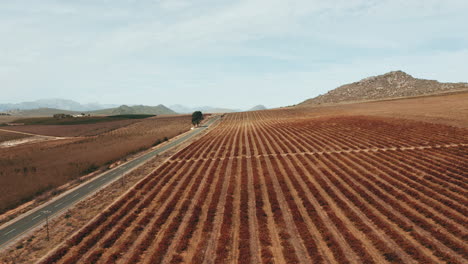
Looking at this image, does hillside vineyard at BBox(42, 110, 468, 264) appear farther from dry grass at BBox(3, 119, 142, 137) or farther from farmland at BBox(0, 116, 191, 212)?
dry grass at BBox(3, 119, 142, 137)

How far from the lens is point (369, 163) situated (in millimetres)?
34594

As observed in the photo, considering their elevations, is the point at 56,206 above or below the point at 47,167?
below

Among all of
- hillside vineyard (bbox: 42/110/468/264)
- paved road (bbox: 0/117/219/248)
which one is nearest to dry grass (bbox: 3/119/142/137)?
paved road (bbox: 0/117/219/248)

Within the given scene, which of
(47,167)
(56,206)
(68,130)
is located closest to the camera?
(56,206)

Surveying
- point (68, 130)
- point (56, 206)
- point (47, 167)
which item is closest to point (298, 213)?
point (56, 206)

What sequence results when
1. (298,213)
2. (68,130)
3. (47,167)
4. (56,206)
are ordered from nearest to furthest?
(298,213) < (56,206) < (47,167) < (68,130)

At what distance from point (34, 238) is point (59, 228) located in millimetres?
1970

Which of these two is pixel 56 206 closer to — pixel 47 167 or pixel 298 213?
pixel 47 167

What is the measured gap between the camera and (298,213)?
74.4 feet

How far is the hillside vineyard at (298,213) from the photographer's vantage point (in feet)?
56.2

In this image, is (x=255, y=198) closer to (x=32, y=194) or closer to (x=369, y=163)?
(x=369, y=163)

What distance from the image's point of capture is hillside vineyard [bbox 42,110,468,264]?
17.1m

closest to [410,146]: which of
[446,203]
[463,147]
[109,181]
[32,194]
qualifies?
[463,147]

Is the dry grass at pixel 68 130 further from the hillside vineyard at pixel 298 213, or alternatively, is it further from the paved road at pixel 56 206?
the hillside vineyard at pixel 298 213
